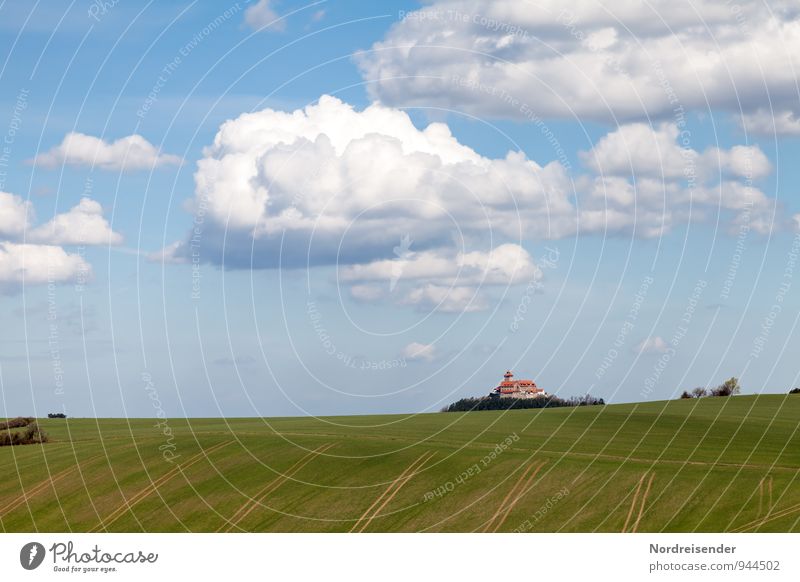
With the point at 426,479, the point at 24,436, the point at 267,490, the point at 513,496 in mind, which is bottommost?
the point at 513,496

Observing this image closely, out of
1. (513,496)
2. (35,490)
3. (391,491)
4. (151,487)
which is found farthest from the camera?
(35,490)

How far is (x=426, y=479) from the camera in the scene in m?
87.4

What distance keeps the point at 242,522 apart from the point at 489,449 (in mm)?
25443

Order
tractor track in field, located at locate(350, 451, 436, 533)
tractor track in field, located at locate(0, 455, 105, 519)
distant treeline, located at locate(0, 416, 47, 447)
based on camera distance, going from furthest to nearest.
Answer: distant treeline, located at locate(0, 416, 47, 447), tractor track in field, located at locate(0, 455, 105, 519), tractor track in field, located at locate(350, 451, 436, 533)

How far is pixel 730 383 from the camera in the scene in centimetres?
19562

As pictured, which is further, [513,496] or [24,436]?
[24,436]

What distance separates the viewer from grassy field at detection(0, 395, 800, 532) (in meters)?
75.4

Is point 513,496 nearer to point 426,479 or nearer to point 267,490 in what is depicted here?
point 426,479

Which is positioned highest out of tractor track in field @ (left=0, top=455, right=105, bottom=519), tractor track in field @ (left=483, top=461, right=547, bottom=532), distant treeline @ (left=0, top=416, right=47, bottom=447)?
distant treeline @ (left=0, top=416, right=47, bottom=447)

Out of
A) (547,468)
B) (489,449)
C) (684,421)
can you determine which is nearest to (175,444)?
(489,449)

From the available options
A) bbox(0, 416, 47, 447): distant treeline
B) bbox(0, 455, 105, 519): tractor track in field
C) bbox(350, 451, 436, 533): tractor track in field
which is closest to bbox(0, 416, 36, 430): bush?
bbox(0, 416, 47, 447): distant treeline

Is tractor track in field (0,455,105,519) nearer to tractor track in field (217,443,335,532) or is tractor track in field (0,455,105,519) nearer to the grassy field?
the grassy field

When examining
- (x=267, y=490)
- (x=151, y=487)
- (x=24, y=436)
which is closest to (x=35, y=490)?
(x=151, y=487)

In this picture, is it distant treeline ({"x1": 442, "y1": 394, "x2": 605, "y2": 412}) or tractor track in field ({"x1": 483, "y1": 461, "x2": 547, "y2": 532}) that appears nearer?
tractor track in field ({"x1": 483, "y1": 461, "x2": 547, "y2": 532})
